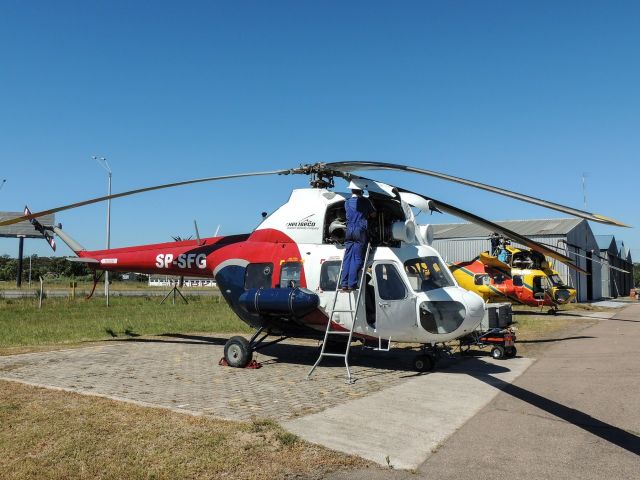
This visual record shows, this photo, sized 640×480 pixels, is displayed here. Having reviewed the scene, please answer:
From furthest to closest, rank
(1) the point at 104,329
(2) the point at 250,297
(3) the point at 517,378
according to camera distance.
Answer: (1) the point at 104,329, (2) the point at 250,297, (3) the point at 517,378

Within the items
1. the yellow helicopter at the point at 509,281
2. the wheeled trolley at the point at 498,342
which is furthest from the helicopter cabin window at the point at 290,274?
the yellow helicopter at the point at 509,281

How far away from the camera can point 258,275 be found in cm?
1195

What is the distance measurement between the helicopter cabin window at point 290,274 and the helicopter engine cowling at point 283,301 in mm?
351

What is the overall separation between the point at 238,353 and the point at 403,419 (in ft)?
16.8

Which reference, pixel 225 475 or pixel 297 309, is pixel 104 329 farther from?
pixel 225 475

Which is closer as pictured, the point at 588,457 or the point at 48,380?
the point at 588,457

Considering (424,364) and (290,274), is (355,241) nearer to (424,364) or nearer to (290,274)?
(290,274)

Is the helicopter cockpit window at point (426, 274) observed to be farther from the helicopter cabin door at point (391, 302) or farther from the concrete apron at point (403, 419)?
the concrete apron at point (403, 419)

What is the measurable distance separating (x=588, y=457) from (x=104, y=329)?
1575cm

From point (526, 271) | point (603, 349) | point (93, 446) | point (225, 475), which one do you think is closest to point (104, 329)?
point (93, 446)

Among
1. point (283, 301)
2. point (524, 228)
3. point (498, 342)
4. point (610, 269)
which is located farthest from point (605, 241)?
point (283, 301)

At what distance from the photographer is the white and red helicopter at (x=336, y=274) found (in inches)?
401

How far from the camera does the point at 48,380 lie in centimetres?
939

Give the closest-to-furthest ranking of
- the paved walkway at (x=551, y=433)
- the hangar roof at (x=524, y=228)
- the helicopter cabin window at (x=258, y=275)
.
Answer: the paved walkway at (x=551, y=433) < the helicopter cabin window at (x=258, y=275) < the hangar roof at (x=524, y=228)
